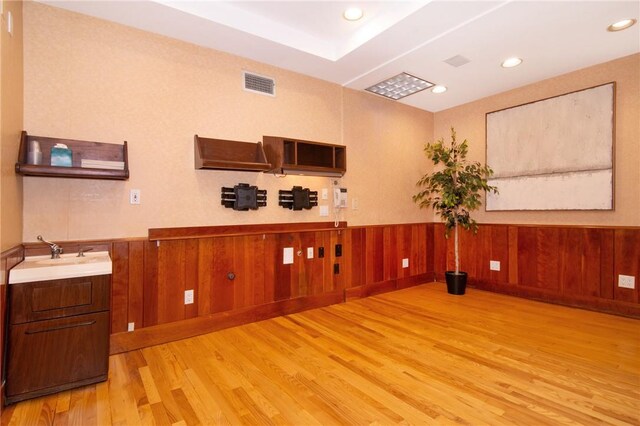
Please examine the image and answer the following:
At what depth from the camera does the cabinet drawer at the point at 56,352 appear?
6.07 ft

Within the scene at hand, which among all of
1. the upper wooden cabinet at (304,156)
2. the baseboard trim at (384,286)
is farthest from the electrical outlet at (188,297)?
the baseboard trim at (384,286)

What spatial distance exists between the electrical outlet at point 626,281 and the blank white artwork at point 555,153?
797 millimetres

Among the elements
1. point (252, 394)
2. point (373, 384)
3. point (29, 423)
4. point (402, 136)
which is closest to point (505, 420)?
point (373, 384)

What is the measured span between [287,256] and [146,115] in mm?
2007

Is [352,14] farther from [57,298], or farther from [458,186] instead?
[57,298]

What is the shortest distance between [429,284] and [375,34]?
3738 millimetres

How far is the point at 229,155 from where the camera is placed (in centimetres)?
318

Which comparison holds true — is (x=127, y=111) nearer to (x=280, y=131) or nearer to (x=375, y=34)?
(x=280, y=131)

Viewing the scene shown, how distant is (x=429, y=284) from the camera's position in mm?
4957

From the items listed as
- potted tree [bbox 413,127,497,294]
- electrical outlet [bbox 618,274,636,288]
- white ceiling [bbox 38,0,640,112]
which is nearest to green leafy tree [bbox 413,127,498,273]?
potted tree [bbox 413,127,497,294]

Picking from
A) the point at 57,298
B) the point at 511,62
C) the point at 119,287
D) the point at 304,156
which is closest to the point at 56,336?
the point at 57,298

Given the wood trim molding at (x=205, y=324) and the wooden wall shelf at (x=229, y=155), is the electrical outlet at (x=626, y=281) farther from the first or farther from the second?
the wooden wall shelf at (x=229, y=155)

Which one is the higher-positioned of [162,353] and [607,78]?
[607,78]

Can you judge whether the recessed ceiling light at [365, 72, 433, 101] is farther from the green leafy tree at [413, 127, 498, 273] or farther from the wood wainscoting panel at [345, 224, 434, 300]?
the wood wainscoting panel at [345, 224, 434, 300]
